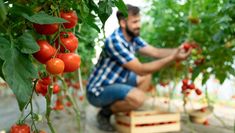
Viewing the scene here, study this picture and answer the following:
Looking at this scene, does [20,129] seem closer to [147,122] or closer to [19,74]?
[19,74]

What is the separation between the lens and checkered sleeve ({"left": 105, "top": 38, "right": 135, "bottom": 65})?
3.11 meters

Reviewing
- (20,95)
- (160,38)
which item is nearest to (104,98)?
(160,38)

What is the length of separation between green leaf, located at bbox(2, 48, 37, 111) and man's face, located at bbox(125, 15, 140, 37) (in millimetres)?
2674

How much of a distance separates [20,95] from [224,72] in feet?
5.66

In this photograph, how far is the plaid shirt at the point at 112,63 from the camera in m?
3.14

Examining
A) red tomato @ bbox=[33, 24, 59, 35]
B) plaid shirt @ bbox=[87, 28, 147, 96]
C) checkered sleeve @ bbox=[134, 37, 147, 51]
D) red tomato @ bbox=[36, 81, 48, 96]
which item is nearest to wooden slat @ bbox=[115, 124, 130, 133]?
plaid shirt @ bbox=[87, 28, 147, 96]

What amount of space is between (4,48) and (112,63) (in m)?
2.67

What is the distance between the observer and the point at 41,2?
826 millimetres

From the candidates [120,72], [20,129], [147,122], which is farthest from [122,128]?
[20,129]

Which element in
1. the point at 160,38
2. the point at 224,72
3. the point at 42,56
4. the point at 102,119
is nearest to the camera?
the point at 42,56

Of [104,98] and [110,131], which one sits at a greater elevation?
[104,98]

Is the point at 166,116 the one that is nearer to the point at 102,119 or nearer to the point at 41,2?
the point at 102,119

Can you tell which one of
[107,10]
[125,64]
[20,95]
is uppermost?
[107,10]

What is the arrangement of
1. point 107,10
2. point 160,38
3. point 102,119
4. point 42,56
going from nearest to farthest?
1. point 42,56
2. point 107,10
3. point 102,119
4. point 160,38
